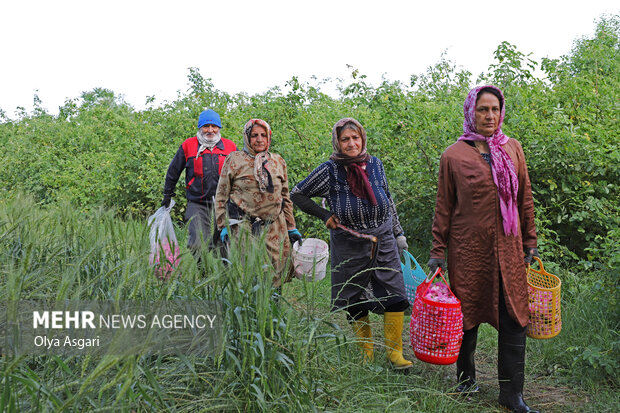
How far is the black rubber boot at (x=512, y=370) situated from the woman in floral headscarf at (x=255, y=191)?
5.44ft

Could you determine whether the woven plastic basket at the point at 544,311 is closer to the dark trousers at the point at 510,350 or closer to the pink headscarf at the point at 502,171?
the dark trousers at the point at 510,350

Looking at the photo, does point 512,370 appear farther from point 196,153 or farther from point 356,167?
point 196,153

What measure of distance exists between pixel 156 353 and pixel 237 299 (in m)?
0.38

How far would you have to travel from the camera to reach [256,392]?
2.18 m

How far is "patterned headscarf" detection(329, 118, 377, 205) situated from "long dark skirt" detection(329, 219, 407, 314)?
26 cm

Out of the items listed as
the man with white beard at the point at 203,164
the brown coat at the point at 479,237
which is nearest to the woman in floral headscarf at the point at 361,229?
the brown coat at the point at 479,237

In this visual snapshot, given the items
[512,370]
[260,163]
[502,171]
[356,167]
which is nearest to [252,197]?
[260,163]

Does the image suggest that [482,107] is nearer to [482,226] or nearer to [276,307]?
[482,226]

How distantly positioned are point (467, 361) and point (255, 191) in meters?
1.90

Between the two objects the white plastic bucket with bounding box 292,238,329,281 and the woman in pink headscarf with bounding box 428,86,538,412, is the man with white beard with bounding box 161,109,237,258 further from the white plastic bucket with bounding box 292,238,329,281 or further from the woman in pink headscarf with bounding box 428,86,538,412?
the woman in pink headscarf with bounding box 428,86,538,412

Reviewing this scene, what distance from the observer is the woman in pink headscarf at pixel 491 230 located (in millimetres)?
3225

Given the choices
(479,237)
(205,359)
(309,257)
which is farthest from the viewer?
(309,257)

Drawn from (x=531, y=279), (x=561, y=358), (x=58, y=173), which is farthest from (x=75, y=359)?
(x=58, y=173)

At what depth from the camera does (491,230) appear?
3.23 metres
